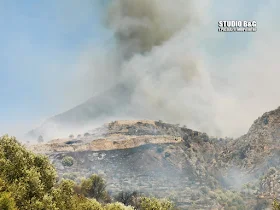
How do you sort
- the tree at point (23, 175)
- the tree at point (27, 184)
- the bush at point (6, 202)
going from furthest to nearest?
the tree at point (23, 175) → the tree at point (27, 184) → the bush at point (6, 202)

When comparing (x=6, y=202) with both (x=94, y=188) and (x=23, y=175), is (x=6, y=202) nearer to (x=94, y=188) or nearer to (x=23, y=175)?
(x=23, y=175)

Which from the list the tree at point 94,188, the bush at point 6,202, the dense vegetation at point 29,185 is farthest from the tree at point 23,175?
the tree at point 94,188

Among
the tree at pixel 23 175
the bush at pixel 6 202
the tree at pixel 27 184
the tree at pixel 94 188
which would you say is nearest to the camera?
the bush at pixel 6 202

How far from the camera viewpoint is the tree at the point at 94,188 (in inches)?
6235

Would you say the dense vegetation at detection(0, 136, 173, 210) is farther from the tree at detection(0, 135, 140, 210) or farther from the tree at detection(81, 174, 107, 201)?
the tree at detection(81, 174, 107, 201)

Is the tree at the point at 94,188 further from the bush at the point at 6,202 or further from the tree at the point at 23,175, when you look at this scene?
the bush at the point at 6,202

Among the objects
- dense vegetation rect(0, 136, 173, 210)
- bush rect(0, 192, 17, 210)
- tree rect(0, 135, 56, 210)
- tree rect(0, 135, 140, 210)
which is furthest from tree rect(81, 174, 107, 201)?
bush rect(0, 192, 17, 210)

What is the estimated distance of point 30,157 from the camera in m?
63.2

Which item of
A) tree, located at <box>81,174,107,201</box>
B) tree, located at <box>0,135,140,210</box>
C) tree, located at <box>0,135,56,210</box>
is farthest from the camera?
tree, located at <box>81,174,107,201</box>

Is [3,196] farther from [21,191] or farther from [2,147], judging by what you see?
[2,147]

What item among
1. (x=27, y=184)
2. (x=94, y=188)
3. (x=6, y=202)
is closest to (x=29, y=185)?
(x=27, y=184)

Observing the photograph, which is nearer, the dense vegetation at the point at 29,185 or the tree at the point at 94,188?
the dense vegetation at the point at 29,185

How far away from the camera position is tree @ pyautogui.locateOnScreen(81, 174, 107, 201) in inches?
6235

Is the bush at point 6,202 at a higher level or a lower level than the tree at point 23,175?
lower
